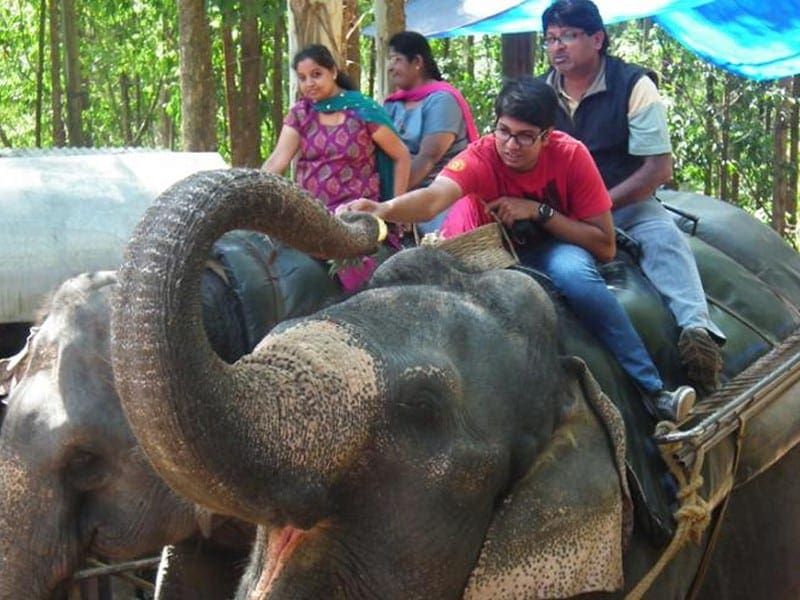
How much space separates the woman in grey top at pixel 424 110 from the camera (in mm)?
6984

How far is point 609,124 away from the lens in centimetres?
484

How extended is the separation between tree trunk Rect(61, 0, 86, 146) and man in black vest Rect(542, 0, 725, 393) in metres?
14.5

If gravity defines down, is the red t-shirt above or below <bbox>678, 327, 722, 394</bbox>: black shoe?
above

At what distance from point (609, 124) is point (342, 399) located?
2.40 meters

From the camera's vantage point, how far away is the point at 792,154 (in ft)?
57.6

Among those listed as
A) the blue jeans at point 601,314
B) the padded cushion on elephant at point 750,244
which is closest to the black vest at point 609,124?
the padded cushion on elephant at point 750,244

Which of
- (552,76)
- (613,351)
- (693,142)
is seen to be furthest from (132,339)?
(693,142)

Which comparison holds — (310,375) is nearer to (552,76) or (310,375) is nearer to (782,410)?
(782,410)

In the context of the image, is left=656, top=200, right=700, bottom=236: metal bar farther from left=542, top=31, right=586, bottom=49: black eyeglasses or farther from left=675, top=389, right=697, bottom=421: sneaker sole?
left=675, top=389, right=697, bottom=421: sneaker sole

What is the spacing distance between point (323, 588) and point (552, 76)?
109 inches

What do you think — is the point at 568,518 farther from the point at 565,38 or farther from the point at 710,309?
the point at 565,38

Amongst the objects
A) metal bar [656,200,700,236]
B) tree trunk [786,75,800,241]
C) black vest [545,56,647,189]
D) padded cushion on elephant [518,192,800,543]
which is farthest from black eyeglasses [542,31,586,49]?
tree trunk [786,75,800,241]

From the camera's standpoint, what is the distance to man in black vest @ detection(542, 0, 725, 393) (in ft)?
14.5

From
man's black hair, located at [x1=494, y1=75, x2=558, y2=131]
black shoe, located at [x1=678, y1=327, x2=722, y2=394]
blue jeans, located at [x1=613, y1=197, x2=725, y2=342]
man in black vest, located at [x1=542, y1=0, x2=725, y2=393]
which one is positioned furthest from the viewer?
man in black vest, located at [x1=542, y1=0, x2=725, y2=393]
